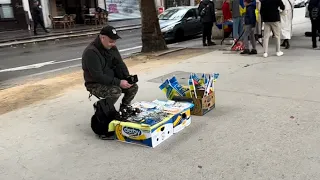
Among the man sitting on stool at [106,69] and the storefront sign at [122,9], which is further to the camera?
the storefront sign at [122,9]

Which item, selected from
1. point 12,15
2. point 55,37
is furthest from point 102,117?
point 12,15

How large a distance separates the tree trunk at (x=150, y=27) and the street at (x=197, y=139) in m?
4.31

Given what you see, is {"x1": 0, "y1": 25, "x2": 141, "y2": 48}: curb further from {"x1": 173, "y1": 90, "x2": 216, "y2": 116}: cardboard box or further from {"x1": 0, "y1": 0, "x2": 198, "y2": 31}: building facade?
{"x1": 173, "y1": 90, "x2": 216, "y2": 116}: cardboard box

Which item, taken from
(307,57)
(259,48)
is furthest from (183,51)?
(307,57)

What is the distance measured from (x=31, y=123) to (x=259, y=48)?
774cm

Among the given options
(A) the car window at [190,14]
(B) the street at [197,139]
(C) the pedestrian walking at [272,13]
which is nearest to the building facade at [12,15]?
(A) the car window at [190,14]

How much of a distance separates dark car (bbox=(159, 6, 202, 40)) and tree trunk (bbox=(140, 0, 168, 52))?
8.76ft

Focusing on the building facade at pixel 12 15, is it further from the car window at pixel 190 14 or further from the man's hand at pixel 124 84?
the man's hand at pixel 124 84

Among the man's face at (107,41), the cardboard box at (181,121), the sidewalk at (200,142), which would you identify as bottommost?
the sidewalk at (200,142)

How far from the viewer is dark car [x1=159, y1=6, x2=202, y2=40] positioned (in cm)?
1444

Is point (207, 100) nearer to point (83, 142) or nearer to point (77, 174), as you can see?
point (83, 142)

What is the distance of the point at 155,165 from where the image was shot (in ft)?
12.0

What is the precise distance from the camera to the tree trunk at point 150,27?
11336 millimetres

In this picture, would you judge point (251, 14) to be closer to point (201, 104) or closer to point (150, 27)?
point (150, 27)
